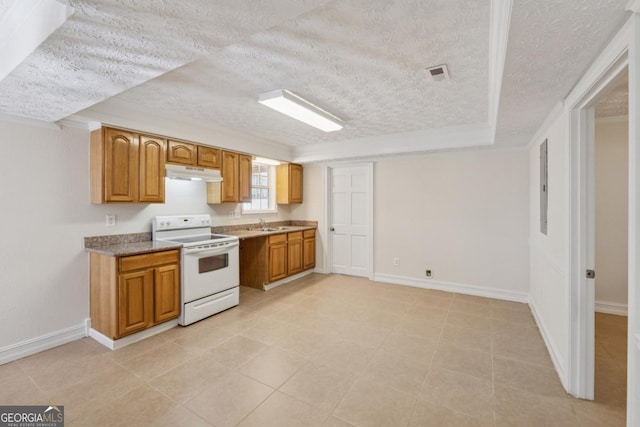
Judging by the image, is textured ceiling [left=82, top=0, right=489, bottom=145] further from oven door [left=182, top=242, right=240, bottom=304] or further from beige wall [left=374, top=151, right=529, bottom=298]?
oven door [left=182, top=242, right=240, bottom=304]

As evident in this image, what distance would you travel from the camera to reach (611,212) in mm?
3414

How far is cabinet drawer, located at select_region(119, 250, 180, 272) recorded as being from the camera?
2684 millimetres

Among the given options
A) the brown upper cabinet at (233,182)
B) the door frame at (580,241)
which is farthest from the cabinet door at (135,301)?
the door frame at (580,241)

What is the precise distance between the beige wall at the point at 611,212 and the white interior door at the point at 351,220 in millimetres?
2977

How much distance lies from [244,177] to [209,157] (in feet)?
2.24

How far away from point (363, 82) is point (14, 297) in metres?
3.70

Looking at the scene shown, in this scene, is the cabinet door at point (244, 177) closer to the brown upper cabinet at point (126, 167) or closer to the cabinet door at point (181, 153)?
the cabinet door at point (181, 153)

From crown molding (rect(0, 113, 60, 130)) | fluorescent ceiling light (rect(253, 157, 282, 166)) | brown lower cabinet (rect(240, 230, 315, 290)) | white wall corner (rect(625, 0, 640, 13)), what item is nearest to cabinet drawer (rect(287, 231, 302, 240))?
brown lower cabinet (rect(240, 230, 315, 290))

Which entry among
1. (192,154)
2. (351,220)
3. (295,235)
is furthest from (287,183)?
(192,154)

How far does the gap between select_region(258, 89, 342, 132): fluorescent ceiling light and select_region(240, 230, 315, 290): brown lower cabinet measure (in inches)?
80.6

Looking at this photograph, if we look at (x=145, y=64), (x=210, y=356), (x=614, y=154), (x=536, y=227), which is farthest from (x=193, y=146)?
(x=614, y=154)

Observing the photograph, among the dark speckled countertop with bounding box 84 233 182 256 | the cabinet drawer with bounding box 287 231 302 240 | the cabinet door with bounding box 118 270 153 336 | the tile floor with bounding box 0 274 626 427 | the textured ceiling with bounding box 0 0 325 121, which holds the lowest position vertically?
the tile floor with bounding box 0 274 626 427

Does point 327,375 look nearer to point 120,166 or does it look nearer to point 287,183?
point 120,166

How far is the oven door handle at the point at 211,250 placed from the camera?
320cm
